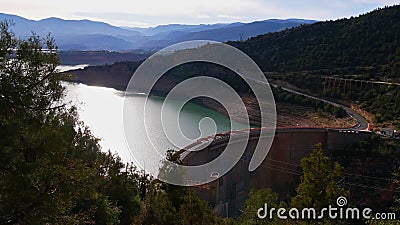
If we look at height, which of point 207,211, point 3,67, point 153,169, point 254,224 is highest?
point 3,67

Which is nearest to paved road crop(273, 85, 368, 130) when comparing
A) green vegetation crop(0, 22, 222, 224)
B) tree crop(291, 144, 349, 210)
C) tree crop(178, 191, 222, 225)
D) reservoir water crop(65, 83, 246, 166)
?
reservoir water crop(65, 83, 246, 166)

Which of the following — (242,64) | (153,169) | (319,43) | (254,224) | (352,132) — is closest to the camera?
(254,224)

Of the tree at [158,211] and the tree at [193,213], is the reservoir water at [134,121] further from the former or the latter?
the tree at [193,213]

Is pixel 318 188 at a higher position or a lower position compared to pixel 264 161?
higher

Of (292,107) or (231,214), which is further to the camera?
(292,107)

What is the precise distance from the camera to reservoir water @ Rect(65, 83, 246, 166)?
14938 millimetres

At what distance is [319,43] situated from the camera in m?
30.1

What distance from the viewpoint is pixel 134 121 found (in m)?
19.6

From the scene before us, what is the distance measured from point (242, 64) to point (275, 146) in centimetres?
1083

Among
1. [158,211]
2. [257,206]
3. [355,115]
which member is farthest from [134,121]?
[158,211]

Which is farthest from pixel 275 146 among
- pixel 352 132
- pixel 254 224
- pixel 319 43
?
pixel 319 43

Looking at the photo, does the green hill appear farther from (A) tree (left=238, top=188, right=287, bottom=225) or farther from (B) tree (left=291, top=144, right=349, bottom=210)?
(B) tree (left=291, top=144, right=349, bottom=210)

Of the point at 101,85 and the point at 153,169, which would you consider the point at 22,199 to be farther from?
the point at 101,85

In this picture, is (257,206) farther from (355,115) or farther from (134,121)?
(355,115)
